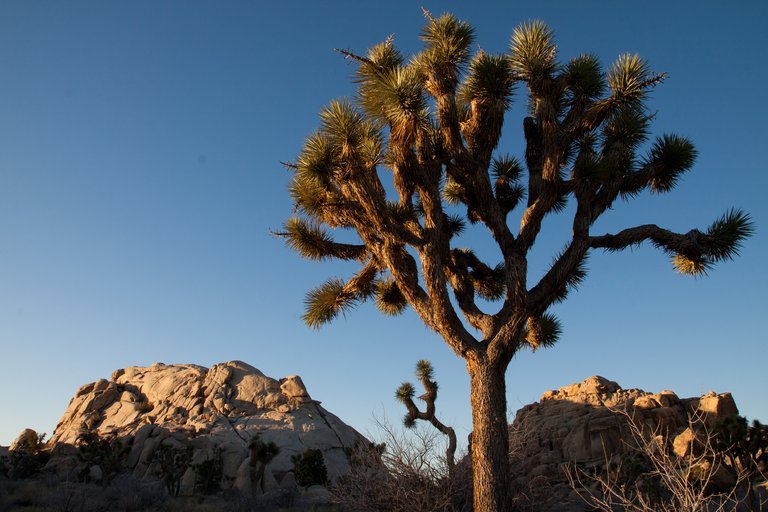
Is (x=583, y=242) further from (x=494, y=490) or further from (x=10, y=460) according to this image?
(x=10, y=460)

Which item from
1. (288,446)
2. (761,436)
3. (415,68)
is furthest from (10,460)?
(761,436)

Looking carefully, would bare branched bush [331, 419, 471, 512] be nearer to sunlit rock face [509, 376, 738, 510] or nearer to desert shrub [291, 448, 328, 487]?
sunlit rock face [509, 376, 738, 510]

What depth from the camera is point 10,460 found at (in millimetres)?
26734

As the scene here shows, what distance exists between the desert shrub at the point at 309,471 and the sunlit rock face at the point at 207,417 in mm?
1595

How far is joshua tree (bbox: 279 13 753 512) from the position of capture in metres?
8.09

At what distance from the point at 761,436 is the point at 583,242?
5426mm

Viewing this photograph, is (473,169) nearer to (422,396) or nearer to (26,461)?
(422,396)

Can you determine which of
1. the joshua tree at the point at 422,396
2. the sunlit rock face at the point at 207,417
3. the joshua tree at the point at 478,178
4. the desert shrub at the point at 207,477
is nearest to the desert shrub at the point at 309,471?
the sunlit rock face at the point at 207,417

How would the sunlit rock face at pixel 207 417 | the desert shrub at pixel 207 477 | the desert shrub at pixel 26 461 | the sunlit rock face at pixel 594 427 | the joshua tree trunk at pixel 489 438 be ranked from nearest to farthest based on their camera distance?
the joshua tree trunk at pixel 489 438, the sunlit rock face at pixel 594 427, the desert shrub at pixel 207 477, the desert shrub at pixel 26 461, the sunlit rock face at pixel 207 417

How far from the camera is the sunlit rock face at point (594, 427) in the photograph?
12328 millimetres

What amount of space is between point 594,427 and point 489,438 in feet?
22.2

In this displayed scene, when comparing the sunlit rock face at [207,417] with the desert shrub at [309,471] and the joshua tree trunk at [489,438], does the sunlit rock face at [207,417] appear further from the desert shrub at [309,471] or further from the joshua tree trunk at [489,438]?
the joshua tree trunk at [489,438]

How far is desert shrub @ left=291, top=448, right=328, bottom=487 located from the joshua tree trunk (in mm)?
16169

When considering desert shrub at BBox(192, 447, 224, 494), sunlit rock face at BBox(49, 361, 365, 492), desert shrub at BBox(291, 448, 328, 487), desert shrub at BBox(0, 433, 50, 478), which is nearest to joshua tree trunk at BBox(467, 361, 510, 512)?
desert shrub at BBox(192, 447, 224, 494)
